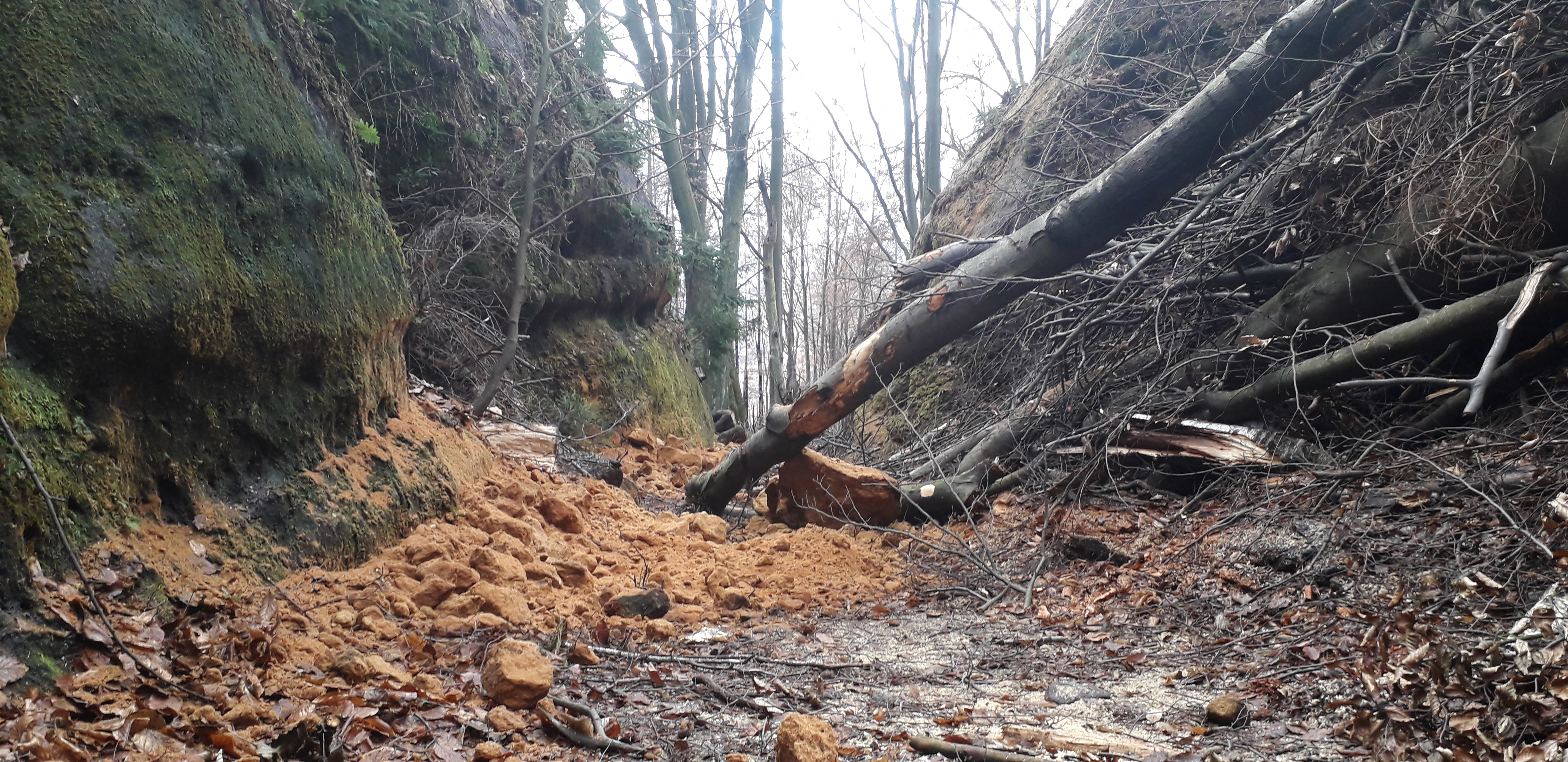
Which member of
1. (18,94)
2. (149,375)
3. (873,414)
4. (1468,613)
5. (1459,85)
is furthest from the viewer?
(873,414)

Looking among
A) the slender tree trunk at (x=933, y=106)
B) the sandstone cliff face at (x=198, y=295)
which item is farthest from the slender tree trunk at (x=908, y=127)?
the sandstone cliff face at (x=198, y=295)

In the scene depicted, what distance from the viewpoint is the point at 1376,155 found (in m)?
4.66

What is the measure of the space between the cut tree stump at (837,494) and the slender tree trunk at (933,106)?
9728 millimetres

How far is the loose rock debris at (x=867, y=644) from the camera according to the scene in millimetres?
2070

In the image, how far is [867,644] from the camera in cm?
364

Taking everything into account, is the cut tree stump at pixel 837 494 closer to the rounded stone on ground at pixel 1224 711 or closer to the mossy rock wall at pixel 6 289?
the rounded stone on ground at pixel 1224 711

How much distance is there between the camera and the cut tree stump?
5.70m

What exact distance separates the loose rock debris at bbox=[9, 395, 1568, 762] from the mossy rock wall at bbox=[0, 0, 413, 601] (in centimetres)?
29

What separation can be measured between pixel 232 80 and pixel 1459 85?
6.15 metres

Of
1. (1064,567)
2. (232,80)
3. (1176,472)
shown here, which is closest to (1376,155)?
(1176,472)

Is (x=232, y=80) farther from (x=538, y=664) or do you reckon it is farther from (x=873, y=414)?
(x=873, y=414)

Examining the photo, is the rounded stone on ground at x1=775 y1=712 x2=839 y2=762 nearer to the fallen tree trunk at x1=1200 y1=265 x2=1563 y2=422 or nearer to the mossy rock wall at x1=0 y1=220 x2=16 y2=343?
the mossy rock wall at x1=0 y1=220 x2=16 y2=343

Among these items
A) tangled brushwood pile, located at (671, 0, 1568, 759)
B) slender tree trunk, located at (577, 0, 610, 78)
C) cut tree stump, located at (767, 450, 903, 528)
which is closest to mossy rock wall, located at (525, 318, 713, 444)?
tangled brushwood pile, located at (671, 0, 1568, 759)

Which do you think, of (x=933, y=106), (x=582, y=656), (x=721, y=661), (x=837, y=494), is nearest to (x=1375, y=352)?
(x=837, y=494)
